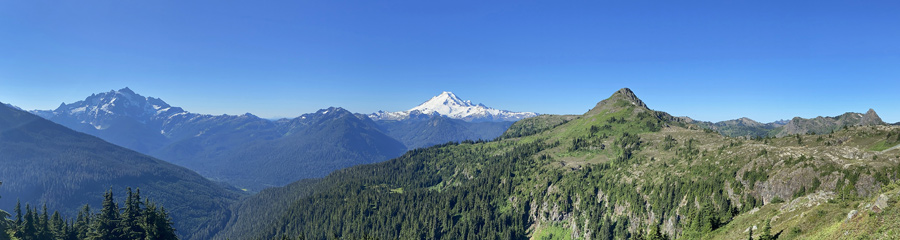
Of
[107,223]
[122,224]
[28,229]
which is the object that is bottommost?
[28,229]

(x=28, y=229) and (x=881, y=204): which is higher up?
(x=881, y=204)

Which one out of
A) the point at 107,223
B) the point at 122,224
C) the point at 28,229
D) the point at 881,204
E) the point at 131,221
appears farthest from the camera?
the point at 28,229

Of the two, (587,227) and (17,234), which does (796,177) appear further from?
(17,234)

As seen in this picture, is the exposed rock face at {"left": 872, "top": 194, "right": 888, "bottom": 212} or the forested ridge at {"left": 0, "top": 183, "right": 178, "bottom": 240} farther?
the forested ridge at {"left": 0, "top": 183, "right": 178, "bottom": 240}

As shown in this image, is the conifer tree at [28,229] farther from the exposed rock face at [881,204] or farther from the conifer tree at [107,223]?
the exposed rock face at [881,204]

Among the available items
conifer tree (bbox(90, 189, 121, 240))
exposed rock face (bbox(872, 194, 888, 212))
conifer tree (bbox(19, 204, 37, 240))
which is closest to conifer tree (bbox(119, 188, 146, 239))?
conifer tree (bbox(90, 189, 121, 240))

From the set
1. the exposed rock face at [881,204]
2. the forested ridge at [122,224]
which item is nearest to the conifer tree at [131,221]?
the forested ridge at [122,224]

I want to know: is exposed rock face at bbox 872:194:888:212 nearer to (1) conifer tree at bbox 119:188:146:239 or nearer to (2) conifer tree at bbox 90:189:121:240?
(1) conifer tree at bbox 119:188:146:239

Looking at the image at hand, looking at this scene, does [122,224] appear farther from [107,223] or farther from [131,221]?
[107,223]

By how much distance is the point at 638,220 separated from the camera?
171000mm

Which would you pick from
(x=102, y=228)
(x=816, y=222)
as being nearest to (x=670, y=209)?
(x=816, y=222)

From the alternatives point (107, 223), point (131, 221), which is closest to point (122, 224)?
point (131, 221)

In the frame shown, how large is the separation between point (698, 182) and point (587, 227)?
55.8m

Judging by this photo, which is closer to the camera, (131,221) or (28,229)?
(131,221)
